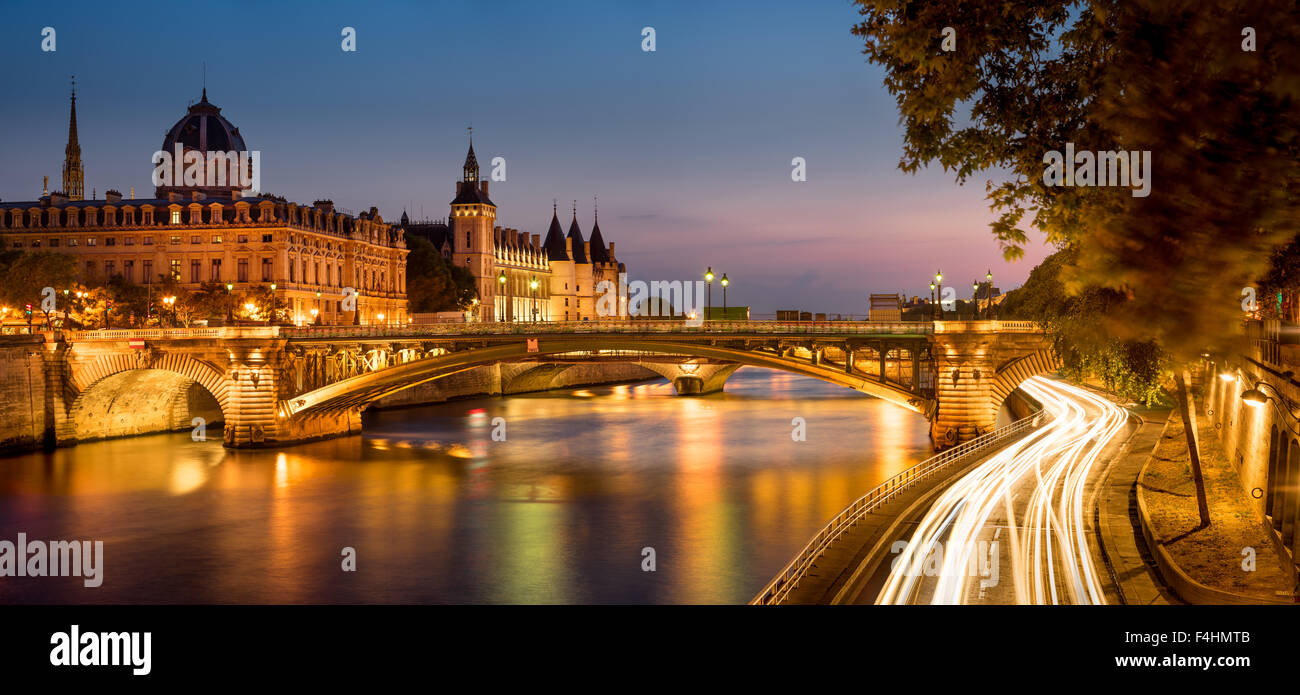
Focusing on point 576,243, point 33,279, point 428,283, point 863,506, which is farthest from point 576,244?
point 863,506

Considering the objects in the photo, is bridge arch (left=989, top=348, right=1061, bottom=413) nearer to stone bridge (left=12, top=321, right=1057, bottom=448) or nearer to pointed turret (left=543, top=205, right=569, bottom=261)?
stone bridge (left=12, top=321, right=1057, bottom=448)

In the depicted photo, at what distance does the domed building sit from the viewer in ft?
329

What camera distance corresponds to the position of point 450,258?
125375 millimetres

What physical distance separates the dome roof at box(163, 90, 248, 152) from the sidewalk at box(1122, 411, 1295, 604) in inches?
3486

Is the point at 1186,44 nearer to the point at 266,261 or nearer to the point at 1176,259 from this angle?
the point at 1176,259

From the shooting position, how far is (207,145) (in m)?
100

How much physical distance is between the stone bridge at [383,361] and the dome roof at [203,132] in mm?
47041

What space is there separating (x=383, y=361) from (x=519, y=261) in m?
79.0

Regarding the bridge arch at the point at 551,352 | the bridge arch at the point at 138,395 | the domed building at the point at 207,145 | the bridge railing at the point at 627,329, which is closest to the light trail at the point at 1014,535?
the bridge arch at the point at 551,352

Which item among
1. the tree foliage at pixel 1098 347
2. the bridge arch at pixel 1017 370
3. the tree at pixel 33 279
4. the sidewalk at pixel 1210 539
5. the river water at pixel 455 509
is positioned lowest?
the river water at pixel 455 509

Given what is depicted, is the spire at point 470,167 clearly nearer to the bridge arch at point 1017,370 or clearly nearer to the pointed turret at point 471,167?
the pointed turret at point 471,167

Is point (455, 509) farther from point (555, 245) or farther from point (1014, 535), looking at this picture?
point (555, 245)

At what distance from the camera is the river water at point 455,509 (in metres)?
27.2

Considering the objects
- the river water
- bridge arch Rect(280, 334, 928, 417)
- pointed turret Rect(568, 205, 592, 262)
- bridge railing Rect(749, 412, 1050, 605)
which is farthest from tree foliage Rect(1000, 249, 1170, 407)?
pointed turret Rect(568, 205, 592, 262)
